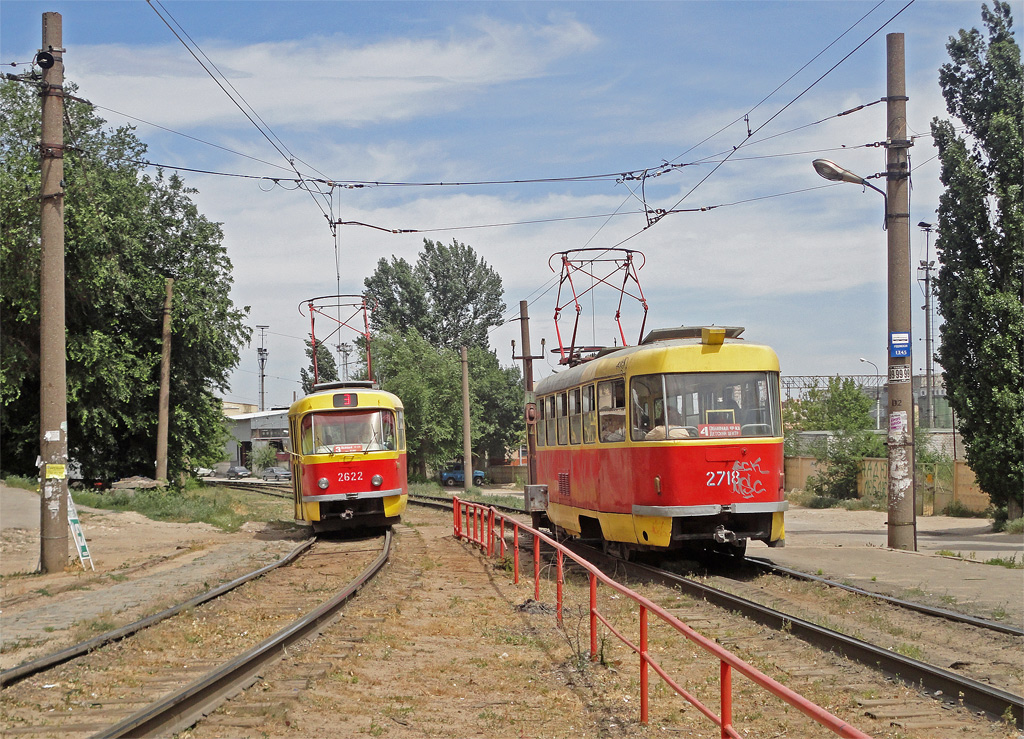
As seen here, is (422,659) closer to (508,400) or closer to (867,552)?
(867,552)

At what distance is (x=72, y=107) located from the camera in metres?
34.8

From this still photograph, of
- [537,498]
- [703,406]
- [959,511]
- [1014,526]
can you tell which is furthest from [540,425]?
[959,511]

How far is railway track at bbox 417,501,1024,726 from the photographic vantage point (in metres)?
6.76

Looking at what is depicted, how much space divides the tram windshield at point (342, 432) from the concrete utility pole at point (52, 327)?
5.60 meters

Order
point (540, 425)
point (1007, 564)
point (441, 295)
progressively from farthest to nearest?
point (441, 295), point (540, 425), point (1007, 564)

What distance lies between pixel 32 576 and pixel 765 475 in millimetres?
10800

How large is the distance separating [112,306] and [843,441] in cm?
2743

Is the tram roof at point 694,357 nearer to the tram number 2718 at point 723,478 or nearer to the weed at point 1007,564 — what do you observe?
the tram number 2718 at point 723,478

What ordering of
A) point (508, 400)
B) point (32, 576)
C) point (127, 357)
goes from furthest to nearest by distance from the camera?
point (508, 400), point (127, 357), point (32, 576)

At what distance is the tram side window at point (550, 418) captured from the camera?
17125 millimetres

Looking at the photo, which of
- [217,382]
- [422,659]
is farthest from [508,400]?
[422,659]

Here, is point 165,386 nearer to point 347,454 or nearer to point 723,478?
point 347,454

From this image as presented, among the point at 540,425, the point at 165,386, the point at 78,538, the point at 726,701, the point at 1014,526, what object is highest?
the point at 165,386

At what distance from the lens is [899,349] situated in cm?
1588
